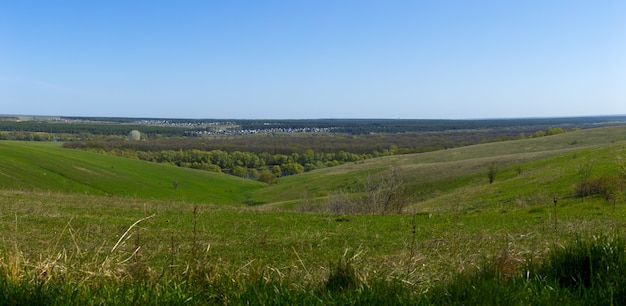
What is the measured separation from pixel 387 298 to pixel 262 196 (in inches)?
2796

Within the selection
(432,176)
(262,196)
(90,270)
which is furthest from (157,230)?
(262,196)

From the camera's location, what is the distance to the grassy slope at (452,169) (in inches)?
1993

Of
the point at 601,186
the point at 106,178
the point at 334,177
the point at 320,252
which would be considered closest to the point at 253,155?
the point at 334,177

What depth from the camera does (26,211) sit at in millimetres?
16594

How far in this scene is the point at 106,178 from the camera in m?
64.2

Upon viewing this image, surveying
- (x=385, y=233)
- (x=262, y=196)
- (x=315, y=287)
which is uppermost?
(x=315, y=287)

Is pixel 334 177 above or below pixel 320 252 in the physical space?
below

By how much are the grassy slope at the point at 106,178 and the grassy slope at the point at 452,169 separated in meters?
8.61

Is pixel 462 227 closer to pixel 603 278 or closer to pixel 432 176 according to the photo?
pixel 603 278

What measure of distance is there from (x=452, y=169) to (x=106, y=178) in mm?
47232

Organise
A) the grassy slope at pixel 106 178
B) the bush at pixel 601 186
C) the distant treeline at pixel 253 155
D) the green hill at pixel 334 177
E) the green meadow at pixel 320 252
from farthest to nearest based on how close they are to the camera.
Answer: the distant treeline at pixel 253 155 < the grassy slope at pixel 106 178 < the green hill at pixel 334 177 < the bush at pixel 601 186 < the green meadow at pixel 320 252

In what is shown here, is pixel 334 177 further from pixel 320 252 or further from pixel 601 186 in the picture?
pixel 320 252

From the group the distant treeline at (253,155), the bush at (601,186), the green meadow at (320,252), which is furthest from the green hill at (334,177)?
the distant treeline at (253,155)

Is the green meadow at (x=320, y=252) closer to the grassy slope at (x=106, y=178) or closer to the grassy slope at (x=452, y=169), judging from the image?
the grassy slope at (x=452, y=169)
